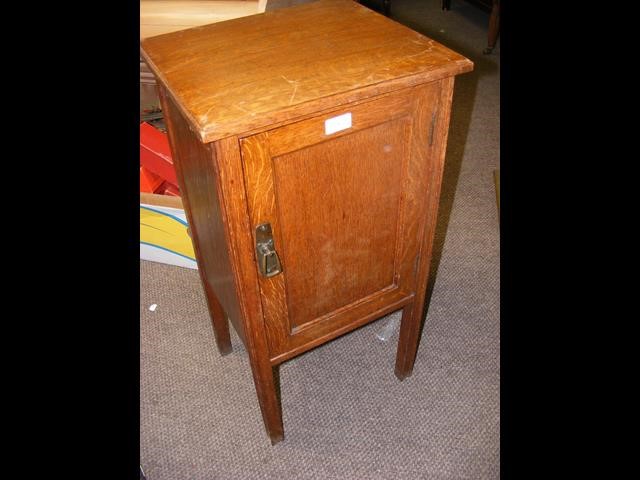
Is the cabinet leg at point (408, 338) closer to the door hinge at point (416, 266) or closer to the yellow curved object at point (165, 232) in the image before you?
the door hinge at point (416, 266)

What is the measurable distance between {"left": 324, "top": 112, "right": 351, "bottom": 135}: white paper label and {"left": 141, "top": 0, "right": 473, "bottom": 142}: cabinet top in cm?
4

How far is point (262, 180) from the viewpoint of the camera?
2.75 feet

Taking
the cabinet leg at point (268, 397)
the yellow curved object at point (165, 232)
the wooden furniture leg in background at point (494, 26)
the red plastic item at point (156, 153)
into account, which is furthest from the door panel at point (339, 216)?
the wooden furniture leg in background at point (494, 26)

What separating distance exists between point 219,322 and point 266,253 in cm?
64

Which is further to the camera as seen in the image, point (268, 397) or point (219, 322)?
point (219, 322)

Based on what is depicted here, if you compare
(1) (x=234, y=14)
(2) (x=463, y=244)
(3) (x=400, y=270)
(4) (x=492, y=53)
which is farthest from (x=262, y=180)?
(4) (x=492, y=53)

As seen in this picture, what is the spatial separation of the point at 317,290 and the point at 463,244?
106cm

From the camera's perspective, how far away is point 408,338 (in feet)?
4.50

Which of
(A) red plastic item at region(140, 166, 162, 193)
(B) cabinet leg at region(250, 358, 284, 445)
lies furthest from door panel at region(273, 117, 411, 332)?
(A) red plastic item at region(140, 166, 162, 193)

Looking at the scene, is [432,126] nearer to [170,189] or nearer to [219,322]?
[219,322]

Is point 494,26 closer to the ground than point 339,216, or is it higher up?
closer to the ground

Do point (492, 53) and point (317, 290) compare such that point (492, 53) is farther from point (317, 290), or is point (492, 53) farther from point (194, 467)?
A: point (194, 467)

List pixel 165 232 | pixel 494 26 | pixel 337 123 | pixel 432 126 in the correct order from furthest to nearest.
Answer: pixel 494 26, pixel 165 232, pixel 432 126, pixel 337 123

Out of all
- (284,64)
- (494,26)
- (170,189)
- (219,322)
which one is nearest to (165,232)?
(170,189)
